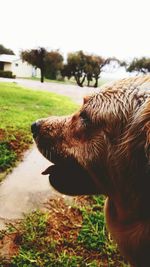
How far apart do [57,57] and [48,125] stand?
53.9 meters

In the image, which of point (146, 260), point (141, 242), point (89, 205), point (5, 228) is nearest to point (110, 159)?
point (141, 242)

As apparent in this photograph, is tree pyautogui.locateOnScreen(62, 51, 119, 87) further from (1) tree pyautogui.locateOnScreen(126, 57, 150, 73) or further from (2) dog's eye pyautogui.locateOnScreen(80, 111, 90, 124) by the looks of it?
(2) dog's eye pyautogui.locateOnScreen(80, 111, 90, 124)

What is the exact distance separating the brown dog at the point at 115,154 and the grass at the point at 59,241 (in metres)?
0.95

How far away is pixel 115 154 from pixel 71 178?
2.12ft

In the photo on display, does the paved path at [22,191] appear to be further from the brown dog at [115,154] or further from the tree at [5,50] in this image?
the tree at [5,50]

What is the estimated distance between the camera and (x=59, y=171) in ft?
8.85

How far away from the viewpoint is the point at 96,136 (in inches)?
88.7

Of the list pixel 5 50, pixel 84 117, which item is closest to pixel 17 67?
pixel 5 50

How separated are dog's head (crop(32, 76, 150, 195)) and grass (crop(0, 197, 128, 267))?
929 millimetres

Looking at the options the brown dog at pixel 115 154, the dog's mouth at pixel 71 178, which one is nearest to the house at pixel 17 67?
the dog's mouth at pixel 71 178

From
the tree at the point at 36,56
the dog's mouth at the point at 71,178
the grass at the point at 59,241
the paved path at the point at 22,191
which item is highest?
the tree at the point at 36,56

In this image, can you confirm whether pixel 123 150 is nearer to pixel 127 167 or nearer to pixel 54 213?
pixel 127 167

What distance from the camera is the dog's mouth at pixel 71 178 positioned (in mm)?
2525

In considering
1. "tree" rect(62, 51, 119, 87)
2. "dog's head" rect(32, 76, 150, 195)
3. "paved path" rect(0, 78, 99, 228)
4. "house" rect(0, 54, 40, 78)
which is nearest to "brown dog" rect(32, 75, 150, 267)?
"dog's head" rect(32, 76, 150, 195)
